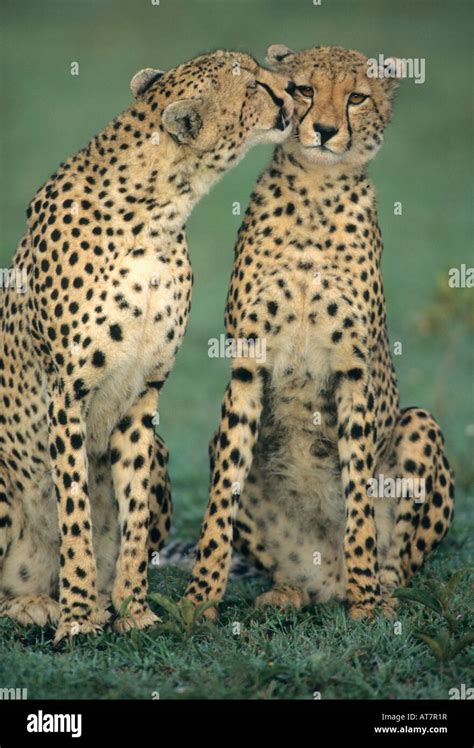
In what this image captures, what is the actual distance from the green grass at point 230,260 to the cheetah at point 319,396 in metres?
0.22

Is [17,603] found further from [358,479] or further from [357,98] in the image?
[357,98]

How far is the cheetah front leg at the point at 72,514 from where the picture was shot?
13.4 feet

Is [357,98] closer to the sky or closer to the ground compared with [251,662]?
closer to the sky

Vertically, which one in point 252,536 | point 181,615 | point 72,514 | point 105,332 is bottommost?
point 181,615

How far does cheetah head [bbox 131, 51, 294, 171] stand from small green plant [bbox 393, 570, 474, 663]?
5.00 feet

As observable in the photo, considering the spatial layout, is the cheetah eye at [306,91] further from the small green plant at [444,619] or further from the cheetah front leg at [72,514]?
the small green plant at [444,619]

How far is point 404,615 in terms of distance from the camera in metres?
4.25

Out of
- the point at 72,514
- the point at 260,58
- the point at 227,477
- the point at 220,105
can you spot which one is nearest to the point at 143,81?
the point at 220,105

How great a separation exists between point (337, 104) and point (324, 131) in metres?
0.12

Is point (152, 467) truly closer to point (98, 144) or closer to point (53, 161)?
point (98, 144)

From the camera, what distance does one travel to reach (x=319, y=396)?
4.51 metres

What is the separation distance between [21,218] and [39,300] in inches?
409

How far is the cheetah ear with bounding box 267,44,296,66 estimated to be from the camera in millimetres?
4609

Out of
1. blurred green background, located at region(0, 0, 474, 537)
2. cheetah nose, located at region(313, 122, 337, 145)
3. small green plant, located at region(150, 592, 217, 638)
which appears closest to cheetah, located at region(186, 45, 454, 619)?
cheetah nose, located at region(313, 122, 337, 145)
